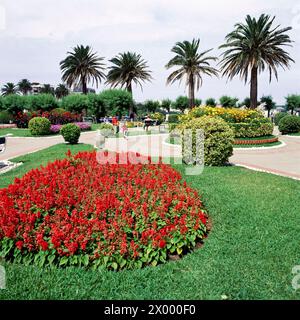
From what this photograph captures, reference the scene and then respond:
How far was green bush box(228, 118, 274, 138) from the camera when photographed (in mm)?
16469

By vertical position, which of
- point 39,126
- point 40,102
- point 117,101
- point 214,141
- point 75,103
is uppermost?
point 117,101

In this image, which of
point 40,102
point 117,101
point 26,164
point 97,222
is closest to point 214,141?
point 97,222

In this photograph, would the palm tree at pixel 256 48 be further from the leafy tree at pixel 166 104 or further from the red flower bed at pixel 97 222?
the leafy tree at pixel 166 104

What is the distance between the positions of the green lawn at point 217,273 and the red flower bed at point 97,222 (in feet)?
0.69

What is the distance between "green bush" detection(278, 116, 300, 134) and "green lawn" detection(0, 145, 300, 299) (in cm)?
2053

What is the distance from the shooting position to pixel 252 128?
16719 millimetres

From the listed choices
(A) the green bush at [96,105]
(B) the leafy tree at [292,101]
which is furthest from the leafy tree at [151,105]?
(B) the leafy tree at [292,101]

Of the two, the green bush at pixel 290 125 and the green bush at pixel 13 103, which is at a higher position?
the green bush at pixel 13 103

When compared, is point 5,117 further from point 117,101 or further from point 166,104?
point 166,104

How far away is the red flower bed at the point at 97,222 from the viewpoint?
4328 millimetres

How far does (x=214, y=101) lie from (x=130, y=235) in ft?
192

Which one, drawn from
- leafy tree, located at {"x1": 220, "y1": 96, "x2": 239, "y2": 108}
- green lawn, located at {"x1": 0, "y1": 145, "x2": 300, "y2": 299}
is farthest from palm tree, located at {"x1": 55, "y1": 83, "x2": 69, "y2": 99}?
green lawn, located at {"x1": 0, "y1": 145, "x2": 300, "y2": 299}

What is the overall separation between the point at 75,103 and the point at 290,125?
25.8 m
